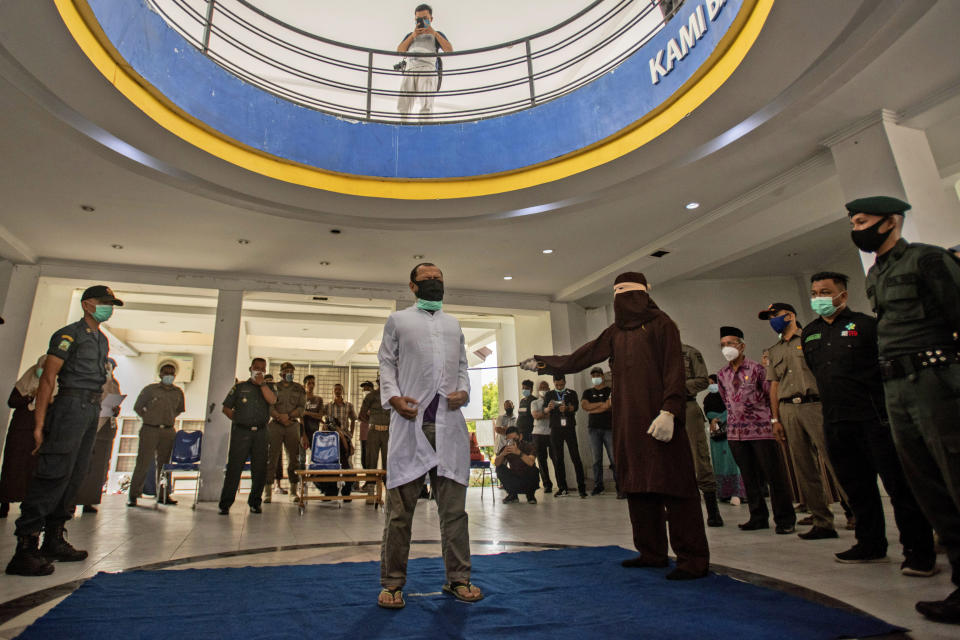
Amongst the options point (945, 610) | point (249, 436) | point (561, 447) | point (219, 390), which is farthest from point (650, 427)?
point (219, 390)

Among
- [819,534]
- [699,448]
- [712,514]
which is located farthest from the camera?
[699,448]

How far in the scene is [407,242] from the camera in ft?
23.7

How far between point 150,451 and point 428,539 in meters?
5.06

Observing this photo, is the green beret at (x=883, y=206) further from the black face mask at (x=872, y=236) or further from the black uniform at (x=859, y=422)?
the black uniform at (x=859, y=422)

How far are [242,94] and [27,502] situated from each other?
14.1 feet

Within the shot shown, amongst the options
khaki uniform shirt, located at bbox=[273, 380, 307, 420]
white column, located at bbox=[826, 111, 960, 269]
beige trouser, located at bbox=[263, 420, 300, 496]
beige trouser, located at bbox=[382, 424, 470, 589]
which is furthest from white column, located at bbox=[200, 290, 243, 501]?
white column, located at bbox=[826, 111, 960, 269]

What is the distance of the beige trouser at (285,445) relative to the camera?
734 centimetres

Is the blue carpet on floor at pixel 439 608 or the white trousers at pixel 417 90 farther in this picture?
the white trousers at pixel 417 90

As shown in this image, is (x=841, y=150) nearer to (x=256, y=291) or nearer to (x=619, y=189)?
(x=619, y=189)

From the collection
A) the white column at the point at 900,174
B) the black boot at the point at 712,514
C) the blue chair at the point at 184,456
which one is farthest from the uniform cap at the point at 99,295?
the white column at the point at 900,174

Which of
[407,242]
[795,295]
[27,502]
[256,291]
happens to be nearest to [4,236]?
[256,291]

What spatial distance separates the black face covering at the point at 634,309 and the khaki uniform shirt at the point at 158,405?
650 cm

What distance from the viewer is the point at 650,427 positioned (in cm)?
258

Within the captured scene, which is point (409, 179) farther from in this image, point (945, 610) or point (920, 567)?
point (945, 610)
